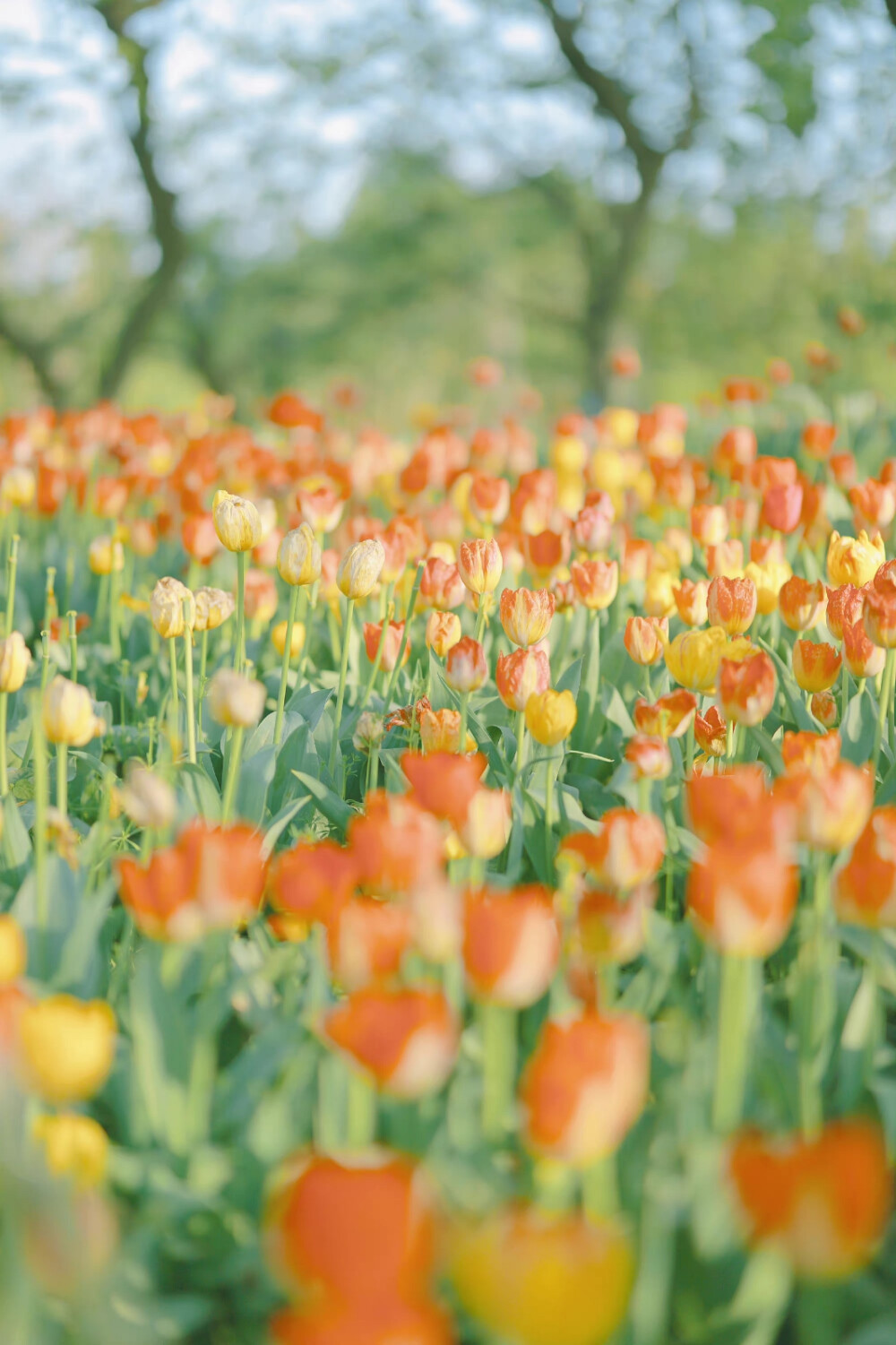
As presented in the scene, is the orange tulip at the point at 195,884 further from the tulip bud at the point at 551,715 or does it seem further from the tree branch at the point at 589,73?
the tree branch at the point at 589,73

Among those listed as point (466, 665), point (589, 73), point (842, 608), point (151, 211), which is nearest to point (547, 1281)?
point (466, 665)

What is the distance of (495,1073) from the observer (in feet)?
3.56

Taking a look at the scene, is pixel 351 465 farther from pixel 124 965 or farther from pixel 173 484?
pixel 124 965

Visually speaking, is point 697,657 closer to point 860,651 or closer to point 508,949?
point 860,651

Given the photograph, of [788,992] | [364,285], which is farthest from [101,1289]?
[364,285]

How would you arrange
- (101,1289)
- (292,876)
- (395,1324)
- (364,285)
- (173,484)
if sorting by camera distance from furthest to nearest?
(364,285) < (173,484) < (292,876) < (101,1289) < (395,1324)

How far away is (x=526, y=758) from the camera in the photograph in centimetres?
204

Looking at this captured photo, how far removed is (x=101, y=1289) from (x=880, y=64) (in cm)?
1263

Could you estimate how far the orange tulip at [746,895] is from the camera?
3.25 ft

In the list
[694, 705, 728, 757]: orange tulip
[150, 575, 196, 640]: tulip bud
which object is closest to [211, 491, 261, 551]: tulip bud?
[150, 575, 196, 640]: tulip bud

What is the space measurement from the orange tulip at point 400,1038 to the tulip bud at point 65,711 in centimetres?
64

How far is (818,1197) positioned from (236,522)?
1468 millimetres

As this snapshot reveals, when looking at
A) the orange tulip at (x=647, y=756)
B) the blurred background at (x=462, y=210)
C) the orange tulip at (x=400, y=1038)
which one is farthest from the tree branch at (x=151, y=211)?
the orange tulip at (x=400, y=1038)

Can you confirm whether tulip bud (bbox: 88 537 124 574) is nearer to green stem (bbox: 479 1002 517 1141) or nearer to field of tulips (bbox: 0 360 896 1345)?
field of tulips (bbox: 0 360 896 1345)
